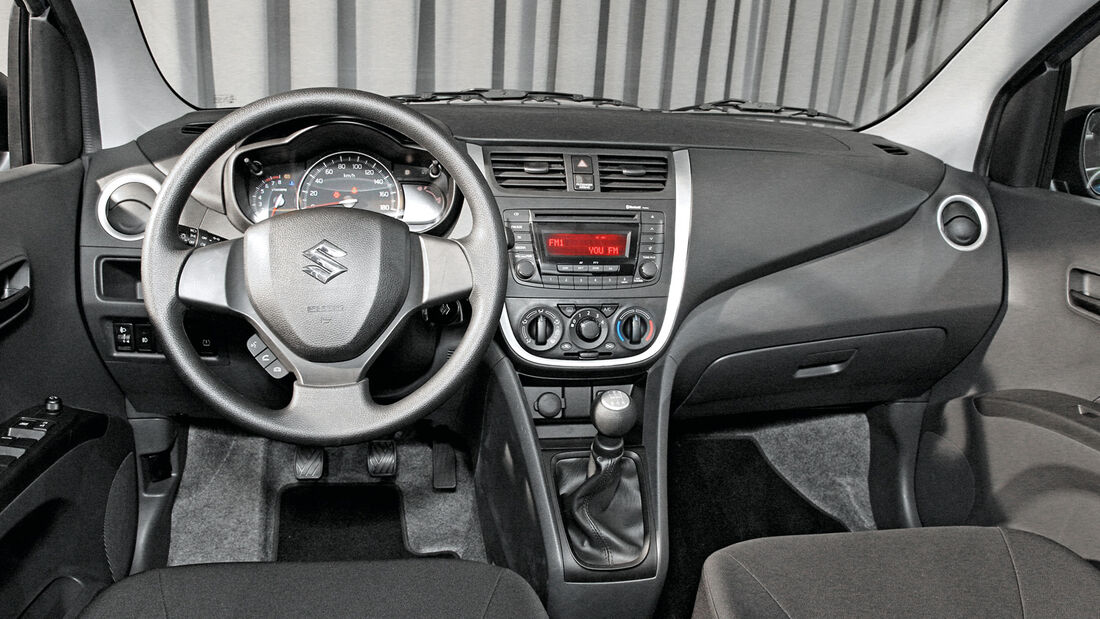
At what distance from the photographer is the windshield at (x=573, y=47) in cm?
211

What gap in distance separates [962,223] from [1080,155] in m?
0.25

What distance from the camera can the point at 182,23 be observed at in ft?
6.81

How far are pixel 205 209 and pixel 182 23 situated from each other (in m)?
1.08

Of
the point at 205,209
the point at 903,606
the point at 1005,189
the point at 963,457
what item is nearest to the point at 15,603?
the point at 205,209

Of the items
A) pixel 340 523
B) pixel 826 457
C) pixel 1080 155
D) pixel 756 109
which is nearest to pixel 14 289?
pixel 340 523

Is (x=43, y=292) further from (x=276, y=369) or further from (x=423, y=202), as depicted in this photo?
(x=423, y=202)

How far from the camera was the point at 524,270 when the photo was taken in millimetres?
1354

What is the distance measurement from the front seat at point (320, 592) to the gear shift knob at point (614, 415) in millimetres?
307

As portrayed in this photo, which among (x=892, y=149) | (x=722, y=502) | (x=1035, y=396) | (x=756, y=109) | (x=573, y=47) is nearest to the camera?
(x=1035, y=396)

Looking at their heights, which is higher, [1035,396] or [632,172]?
[632,172]

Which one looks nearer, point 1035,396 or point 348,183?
point 348,183

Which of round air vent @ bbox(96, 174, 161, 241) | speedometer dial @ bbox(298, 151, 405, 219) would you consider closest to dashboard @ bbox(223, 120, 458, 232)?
speedometer dial @ bbox(298, 151, 405, 219)

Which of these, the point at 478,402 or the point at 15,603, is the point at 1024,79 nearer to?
the point at 478,402

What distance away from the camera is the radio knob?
135 cm
